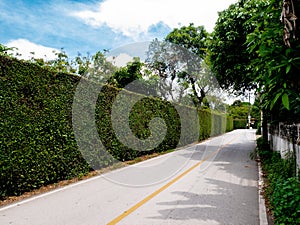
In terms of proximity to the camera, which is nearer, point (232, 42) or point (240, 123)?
point (232, 42)

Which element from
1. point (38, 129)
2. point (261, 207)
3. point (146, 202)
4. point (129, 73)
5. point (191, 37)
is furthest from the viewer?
point (191, 37)

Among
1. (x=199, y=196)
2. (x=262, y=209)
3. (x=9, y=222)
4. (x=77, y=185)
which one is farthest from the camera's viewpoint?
(x=77, y=185)

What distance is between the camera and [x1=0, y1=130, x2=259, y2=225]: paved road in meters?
4.85

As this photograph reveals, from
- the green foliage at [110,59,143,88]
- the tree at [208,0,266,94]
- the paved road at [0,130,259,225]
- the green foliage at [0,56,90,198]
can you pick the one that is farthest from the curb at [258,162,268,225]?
the green foliage at [110,59,143,88]

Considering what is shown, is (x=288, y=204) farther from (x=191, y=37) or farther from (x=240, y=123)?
(x=240, y=123)

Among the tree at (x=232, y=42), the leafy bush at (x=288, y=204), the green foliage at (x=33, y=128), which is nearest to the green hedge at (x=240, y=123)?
the tree at (x=232, y=42)

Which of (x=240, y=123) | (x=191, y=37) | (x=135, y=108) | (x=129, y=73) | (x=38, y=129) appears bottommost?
(x=240, y=123)

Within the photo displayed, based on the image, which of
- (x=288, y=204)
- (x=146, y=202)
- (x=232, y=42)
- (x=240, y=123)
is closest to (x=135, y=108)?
(x=232, y=42)

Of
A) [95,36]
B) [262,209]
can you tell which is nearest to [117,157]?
[95,36]

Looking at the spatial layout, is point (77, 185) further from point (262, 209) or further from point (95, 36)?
point (95, 36)

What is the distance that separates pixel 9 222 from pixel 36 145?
231cm

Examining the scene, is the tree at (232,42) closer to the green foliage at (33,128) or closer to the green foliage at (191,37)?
the green foliage at (33,128)

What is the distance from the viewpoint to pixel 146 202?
5.90m

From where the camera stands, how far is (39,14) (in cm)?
790
